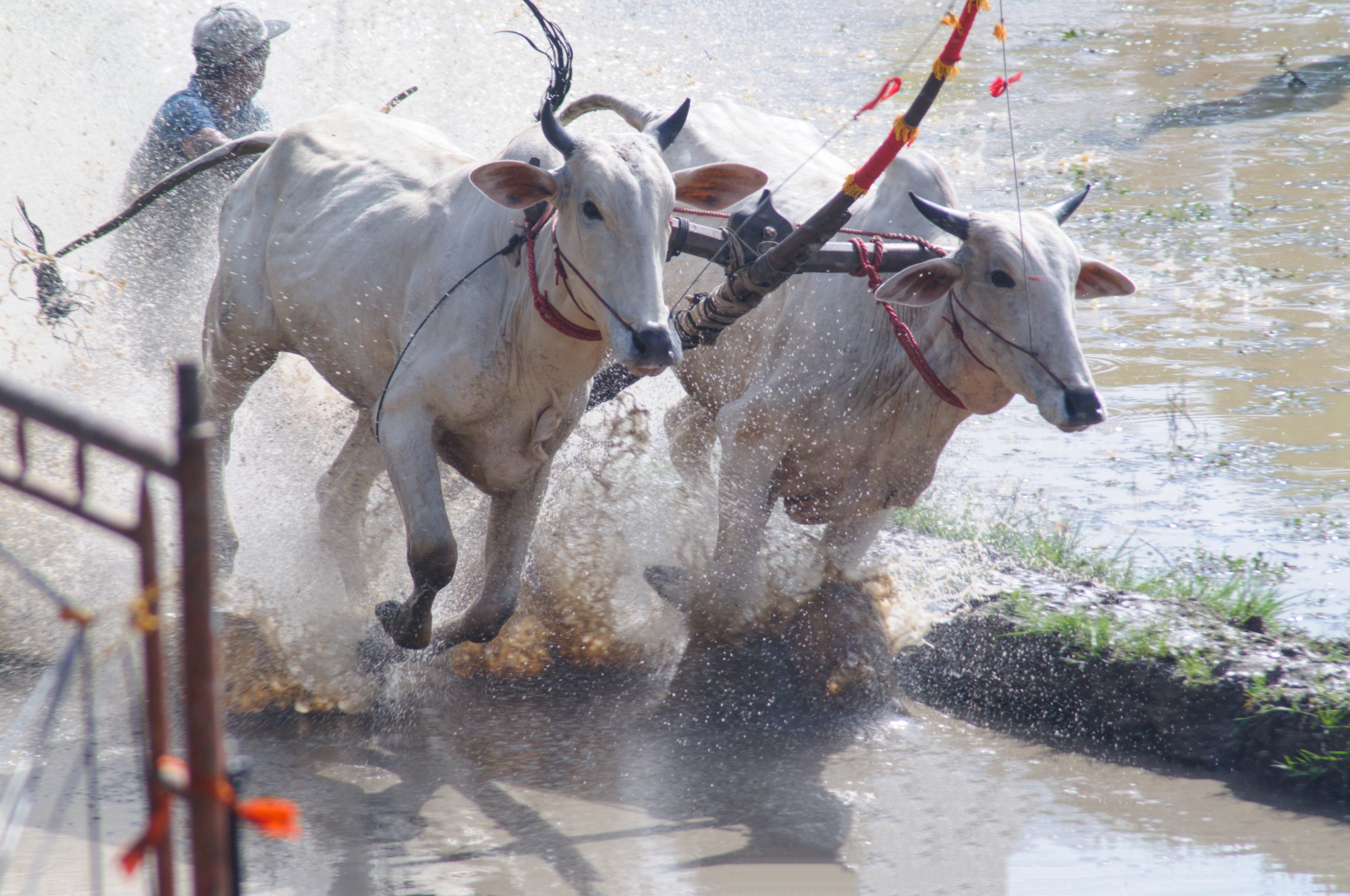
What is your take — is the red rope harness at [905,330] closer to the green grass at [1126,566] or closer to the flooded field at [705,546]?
the flooded field at [705,546]

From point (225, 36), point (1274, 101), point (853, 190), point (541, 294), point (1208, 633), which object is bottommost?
point (1208, 633)

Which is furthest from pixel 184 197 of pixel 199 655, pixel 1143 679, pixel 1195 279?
pixel 1195 279

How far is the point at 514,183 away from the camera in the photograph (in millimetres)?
3133

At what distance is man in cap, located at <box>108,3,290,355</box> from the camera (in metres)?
5.79

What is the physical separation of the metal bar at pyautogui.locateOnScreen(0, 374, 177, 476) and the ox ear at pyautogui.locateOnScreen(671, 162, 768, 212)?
7.58 feet

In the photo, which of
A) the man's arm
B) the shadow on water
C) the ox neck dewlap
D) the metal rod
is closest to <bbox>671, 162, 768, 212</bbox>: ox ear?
the metal rod

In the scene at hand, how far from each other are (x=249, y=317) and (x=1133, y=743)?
128 inches

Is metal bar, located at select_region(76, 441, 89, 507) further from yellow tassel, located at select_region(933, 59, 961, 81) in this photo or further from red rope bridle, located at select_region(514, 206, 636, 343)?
yellow tassel, located at select_region(933, 59, 961, 81)

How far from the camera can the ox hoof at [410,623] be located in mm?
3621

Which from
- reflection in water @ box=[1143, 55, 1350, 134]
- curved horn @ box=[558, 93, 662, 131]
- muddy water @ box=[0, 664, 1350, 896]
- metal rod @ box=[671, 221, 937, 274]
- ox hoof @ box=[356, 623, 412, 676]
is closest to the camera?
muddy water @ box=[0, 664, 1350, 896]

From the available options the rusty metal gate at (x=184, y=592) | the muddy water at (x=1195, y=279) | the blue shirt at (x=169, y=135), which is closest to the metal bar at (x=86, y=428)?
the rusty metal gate at (x=184, y=592)

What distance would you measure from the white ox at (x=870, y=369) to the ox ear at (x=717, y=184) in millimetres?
481

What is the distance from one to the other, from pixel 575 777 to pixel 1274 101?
1192 cm

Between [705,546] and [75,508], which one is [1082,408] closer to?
[705,546]
